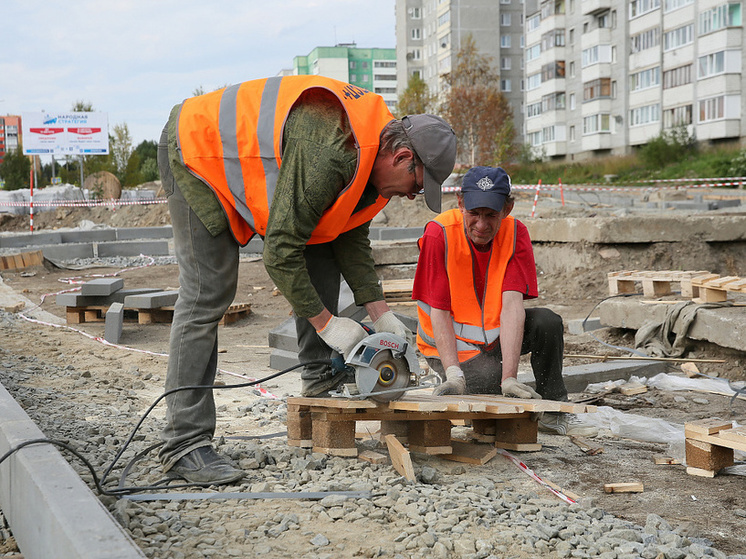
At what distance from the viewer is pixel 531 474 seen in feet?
11.4

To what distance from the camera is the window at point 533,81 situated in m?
56.0

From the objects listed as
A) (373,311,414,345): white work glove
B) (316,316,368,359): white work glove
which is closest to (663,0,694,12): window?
(373,311,414,345): white work glove

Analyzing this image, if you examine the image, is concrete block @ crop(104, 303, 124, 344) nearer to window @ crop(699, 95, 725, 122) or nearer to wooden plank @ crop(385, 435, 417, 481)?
wooden plank @ crop(385, 435, 417, 481)

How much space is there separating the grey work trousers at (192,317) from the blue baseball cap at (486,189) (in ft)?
4.30

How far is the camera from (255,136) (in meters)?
3.04

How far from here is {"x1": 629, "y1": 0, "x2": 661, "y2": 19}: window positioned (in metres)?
42.3

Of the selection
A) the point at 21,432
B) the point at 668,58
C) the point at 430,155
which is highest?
the point at 668,58

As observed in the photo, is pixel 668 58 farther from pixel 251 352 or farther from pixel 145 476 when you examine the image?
pixel 145 476

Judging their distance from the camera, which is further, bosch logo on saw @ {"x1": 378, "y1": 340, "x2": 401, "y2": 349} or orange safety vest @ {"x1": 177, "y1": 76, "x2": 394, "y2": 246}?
bosch logo on saw @ {"x1": 378, "y1": 340, "x2": 401, "y2": 349}

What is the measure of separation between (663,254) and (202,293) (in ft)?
23.2

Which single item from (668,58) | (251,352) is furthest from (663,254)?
(668,58)

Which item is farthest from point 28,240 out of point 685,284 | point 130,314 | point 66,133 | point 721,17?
point 721,17

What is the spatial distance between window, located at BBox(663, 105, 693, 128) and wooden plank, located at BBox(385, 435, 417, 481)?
3991 centimetres

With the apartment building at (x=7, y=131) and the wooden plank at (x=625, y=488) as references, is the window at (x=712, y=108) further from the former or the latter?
the apartment building at (x=7, y=131)
